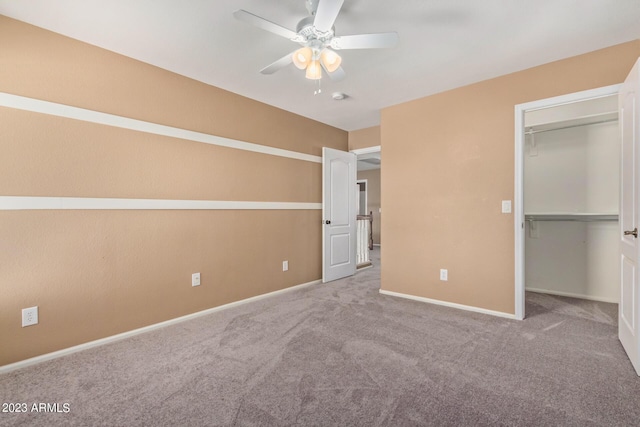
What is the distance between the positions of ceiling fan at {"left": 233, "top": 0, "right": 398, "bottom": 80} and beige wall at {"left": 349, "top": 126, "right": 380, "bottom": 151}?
2.64m

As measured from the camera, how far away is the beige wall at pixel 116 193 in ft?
6.80

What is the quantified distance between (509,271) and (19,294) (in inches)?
163

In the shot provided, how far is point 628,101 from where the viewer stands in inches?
83.1

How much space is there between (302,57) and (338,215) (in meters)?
2.83

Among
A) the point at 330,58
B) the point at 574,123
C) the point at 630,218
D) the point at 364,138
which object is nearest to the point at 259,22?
the point at 330,58

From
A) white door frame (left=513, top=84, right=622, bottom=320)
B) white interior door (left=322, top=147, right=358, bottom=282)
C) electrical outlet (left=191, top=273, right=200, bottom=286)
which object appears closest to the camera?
white door frame (left=513, top=84, right=622, bottom=320)

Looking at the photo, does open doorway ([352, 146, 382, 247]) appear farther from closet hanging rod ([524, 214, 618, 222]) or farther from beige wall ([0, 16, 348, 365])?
beige wall ([0, 16, 348, 365])

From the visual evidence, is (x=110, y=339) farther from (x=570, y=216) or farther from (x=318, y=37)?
(x=570, y=216)

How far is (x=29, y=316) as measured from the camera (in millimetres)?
Answer: 2092

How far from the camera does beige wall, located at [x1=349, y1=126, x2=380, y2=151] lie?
466 cm

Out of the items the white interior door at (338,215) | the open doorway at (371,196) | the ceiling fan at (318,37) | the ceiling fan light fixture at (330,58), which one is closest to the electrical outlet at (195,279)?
the white interior door at (338,215)

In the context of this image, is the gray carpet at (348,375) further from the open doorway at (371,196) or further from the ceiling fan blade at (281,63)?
the open doorway at (371,196)

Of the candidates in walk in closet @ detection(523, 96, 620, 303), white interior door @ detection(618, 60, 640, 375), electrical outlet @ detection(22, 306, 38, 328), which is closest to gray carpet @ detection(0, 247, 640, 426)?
white interior door @ detection(618, 60, 640, 375)

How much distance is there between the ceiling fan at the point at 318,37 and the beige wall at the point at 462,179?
1.76m
